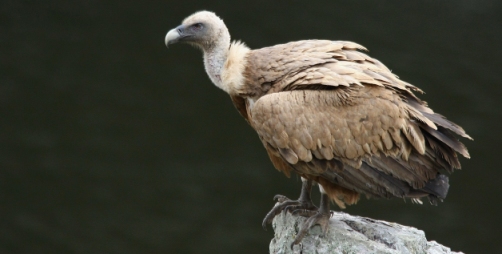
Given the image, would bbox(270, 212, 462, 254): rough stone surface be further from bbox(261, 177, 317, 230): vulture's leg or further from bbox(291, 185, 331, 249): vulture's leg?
bbox(261, 177, 317, 230): vulture's leg

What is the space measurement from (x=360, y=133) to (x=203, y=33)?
1376 millimetres

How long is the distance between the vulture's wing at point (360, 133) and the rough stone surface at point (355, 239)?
31 centimetres

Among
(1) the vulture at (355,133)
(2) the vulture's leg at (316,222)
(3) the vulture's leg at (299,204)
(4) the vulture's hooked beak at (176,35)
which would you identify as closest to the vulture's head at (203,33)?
(4) the vulture's hooked beak at (176,35)

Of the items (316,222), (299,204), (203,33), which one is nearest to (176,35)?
(203,33)

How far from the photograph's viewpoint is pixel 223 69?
5219 mm

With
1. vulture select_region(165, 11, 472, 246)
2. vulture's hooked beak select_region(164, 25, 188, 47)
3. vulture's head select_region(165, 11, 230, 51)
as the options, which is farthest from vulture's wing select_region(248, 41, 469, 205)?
vulture's hooked beak select_region(164, 25, 188, 47)

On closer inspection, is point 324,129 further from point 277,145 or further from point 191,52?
point 191,52

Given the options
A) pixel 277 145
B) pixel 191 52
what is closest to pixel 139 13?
pixel 191 52

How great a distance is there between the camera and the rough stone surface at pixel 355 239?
479 centimetres

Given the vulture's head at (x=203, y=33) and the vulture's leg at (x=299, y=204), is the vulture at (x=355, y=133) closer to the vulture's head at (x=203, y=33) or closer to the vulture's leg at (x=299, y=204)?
the vulture's leg at (x=299, y=204)

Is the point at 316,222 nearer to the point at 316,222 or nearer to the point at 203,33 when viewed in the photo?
→ the point at 316,222

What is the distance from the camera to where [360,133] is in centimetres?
471

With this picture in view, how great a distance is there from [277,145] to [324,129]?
12.4 inches

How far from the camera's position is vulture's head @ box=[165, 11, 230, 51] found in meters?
5.31
